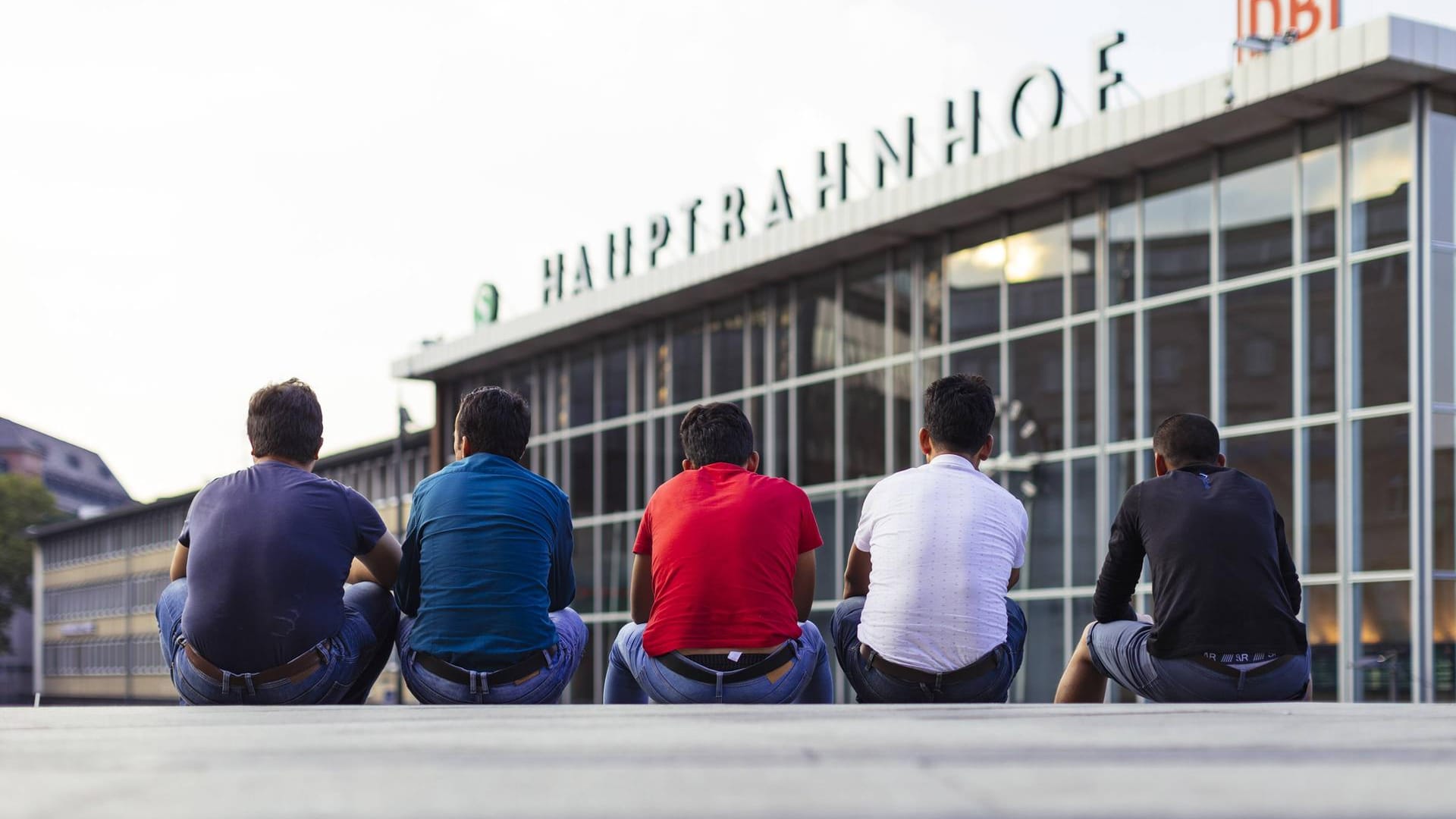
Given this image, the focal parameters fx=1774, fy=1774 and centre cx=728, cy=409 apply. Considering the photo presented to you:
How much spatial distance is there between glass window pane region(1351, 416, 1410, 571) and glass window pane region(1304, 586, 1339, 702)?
0.58 m

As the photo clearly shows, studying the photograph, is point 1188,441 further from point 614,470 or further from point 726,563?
point 614,470

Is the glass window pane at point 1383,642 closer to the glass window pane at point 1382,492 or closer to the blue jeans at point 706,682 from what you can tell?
the glass window pane at point 1382,492

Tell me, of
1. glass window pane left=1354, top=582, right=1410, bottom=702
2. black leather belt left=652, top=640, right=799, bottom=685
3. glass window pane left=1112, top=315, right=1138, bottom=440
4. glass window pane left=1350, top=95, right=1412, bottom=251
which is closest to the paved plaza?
black leather belt left=652, top=640, right=799, bottom=685

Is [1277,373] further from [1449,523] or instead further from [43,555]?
[43,555]

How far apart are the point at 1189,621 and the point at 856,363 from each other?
2159cm

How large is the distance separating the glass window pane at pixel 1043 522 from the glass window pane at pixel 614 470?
36.2ft

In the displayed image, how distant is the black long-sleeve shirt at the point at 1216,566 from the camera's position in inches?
248

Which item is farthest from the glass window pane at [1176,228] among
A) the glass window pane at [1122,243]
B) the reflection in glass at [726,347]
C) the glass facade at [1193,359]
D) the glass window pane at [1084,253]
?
the reflection in glass at [726,347]

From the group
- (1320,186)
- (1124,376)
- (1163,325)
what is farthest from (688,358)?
(1320,186)

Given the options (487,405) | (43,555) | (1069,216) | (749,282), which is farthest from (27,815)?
(43,555)

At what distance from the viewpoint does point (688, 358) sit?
1267 inches

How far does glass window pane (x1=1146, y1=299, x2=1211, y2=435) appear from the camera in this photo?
21703 millimetres

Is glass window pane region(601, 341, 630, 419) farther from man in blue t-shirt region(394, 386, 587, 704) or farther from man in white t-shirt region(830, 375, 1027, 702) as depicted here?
man in white t-shirt region(830, 375, 1027, 702)

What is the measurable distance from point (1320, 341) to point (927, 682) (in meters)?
Answer: 15.0
